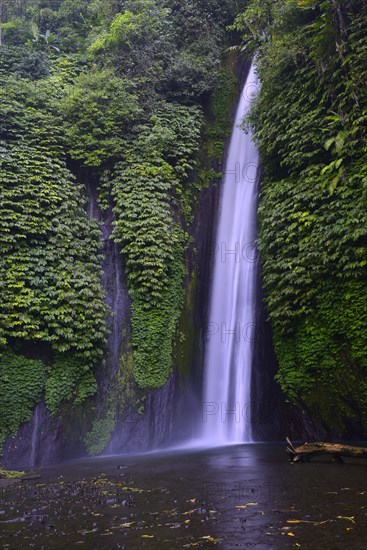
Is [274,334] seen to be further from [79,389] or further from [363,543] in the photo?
[363,543]

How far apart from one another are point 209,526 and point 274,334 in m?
7.72

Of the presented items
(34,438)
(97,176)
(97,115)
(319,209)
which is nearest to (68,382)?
(34,438)

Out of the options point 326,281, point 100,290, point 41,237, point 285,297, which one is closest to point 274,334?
point 285,297

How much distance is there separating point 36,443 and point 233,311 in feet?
19.7

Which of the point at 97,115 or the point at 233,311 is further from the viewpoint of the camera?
the point at 97,115

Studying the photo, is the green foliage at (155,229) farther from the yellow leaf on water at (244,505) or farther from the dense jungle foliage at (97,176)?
the yellow leaf on water at (244,505)

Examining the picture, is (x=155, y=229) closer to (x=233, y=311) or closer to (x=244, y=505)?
(x=233, y=311)

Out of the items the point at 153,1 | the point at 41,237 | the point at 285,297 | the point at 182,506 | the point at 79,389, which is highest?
the point at 153,1

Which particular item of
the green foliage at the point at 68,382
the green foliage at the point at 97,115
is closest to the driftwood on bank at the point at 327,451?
the green foliage at the point at 68,382

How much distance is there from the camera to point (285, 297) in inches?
447

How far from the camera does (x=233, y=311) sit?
516 inches

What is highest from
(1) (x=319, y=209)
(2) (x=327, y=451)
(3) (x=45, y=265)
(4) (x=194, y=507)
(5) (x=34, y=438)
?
(1) (x=319, y=209)

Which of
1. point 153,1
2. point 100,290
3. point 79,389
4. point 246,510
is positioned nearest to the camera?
point 246,510

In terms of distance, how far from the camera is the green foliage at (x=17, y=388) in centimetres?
1048
